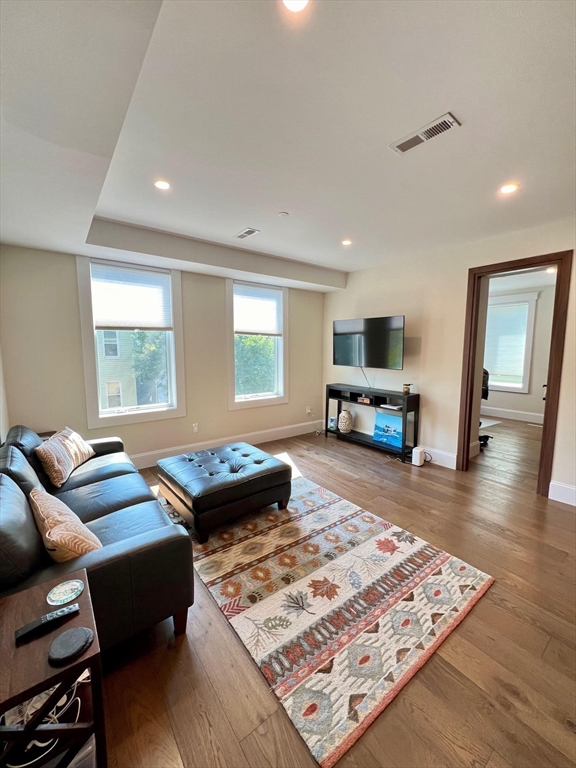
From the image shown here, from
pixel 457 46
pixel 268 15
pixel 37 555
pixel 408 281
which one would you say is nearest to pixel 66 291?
pixel 37 555

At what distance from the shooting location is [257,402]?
4.71m

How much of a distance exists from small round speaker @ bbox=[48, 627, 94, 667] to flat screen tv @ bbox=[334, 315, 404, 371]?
3.88 metres

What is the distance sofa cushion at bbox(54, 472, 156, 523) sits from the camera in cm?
194

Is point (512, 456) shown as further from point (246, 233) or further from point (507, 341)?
point (246, 233)

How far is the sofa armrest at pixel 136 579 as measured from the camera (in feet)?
4.28

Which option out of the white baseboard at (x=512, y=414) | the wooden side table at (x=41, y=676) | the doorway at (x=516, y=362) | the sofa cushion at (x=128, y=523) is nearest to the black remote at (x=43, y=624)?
the wooden side table at (x=41, y=676)

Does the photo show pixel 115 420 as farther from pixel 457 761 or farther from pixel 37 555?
pixel 457 761

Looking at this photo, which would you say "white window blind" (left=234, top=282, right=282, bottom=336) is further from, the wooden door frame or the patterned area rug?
the patterned area rug

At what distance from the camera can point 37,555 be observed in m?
1.30

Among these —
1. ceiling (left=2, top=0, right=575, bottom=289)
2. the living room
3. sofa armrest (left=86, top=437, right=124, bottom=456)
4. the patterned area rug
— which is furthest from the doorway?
sofa armrest (left=86, top=437, right=124, bottom=456)

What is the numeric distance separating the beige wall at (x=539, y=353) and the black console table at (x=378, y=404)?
3.67 metres

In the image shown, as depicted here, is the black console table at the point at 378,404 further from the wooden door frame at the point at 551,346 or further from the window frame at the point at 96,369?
the window frame at the point at 96,369

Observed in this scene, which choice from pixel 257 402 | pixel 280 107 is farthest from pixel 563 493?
pixel 280 107

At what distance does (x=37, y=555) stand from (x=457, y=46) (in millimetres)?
2677
